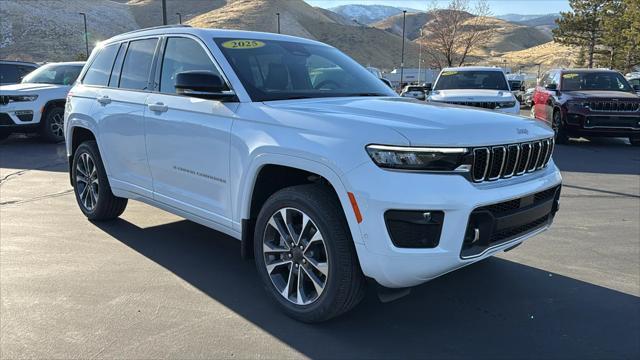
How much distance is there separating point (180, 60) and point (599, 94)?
1070 cm

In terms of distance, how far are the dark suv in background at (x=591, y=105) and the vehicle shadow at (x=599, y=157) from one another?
357 millimetres

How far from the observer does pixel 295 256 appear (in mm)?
3320

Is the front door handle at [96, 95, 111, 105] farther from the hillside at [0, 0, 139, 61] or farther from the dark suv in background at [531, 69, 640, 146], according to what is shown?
the hillside at [0, 0, 139, 61]

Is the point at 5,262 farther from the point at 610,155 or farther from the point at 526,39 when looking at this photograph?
the point at 526,39

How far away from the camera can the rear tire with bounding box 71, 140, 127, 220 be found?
526cm

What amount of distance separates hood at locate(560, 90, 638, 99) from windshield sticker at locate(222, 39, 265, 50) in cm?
993

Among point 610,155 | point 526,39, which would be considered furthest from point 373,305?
point 526,39

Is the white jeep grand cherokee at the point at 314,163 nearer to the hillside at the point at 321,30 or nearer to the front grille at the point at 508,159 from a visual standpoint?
the front grille at the point at 508,159

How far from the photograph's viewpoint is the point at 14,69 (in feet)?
45.3

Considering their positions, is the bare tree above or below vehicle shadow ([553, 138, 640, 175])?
above

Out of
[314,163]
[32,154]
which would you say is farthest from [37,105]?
[314,163]

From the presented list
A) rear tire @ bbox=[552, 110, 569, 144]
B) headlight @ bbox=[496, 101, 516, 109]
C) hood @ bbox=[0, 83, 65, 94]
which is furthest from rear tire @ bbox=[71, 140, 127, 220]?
rear tire @ bbox=[552, 110, 569, 144]

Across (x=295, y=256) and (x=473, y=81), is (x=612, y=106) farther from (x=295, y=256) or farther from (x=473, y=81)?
(x=295, y=256)

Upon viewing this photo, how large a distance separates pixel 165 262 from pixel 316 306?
1813 millimetres
